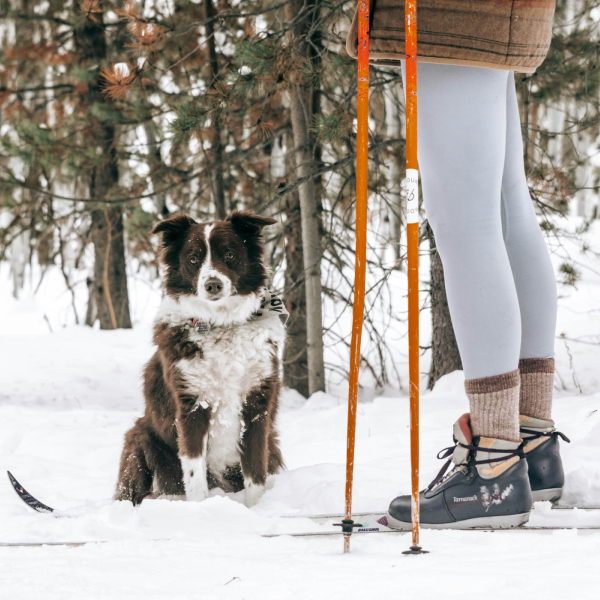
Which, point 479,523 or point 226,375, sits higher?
point 226,375

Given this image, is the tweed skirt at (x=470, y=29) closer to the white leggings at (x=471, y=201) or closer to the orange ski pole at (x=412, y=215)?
the white leggings at (x=471, y=201)

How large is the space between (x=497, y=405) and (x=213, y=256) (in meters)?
1.45

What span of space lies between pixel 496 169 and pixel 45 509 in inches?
76.2

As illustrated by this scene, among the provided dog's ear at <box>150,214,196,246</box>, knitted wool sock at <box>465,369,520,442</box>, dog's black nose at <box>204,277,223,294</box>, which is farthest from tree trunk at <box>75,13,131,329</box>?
knitted wool sock at <box>465,369,520,442</box>

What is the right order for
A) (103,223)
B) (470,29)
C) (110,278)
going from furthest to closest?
(110,278) → (103,223) → (470,29)

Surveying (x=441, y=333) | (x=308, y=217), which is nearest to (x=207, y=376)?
(x=441, y=333)

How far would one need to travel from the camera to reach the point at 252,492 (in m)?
2.38

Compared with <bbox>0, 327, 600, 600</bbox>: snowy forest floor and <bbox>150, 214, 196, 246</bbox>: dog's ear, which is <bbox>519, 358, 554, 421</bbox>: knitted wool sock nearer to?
<bbox>0, 327, 600, 600</bbox>: snowy forest floor

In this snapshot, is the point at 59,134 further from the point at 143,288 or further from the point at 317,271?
the point at 143,288

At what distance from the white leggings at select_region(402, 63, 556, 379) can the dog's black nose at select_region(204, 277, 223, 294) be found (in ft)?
3.70

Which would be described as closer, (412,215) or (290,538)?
(412,215)

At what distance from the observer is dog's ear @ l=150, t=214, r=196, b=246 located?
2.62 meters

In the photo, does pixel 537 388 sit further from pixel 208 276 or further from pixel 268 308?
pixel 208 276

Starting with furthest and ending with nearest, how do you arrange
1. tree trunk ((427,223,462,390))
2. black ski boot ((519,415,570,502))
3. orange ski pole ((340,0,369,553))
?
1. tree trunk ((427,223,462,390))
2. black ski boot ((519,415,570,502))
3. orange ski pole ((340,0,369,553))
